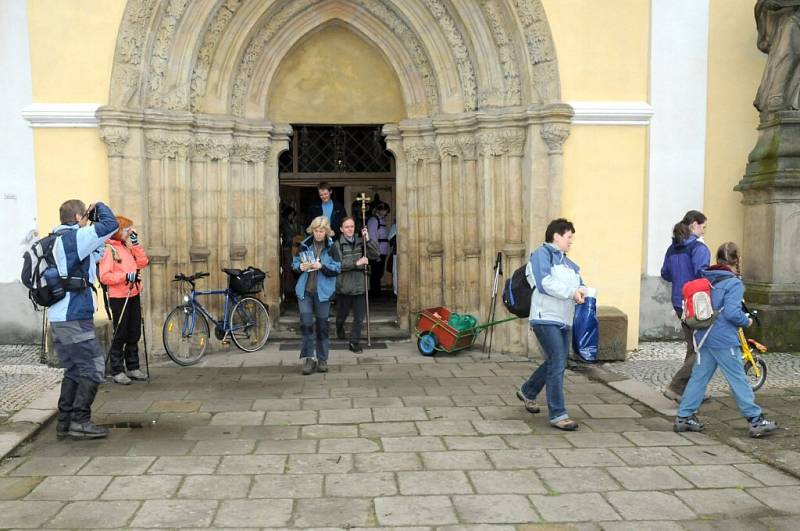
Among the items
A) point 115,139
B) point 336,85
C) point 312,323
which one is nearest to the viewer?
point 312,323

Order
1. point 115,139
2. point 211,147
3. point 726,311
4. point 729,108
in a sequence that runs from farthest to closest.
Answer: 1. point 729,108
2. point 211,147
3. point 115,139
4. point 726,311

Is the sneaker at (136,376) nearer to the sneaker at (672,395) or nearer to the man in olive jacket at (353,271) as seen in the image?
the man in olive jacket at (353,271)

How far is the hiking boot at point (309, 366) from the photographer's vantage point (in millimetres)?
8383

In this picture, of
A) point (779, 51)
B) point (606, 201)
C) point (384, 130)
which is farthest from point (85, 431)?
point (779, 51)

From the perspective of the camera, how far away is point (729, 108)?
1007 centimetres

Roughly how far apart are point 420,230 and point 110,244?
13.5ft

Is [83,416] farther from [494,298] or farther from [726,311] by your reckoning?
[494,298]

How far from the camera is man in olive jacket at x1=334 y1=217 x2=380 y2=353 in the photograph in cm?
935

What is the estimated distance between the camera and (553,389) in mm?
6270

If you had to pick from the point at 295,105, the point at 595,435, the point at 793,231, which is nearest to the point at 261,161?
the point at 295,105

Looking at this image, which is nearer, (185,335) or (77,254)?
(77,254)

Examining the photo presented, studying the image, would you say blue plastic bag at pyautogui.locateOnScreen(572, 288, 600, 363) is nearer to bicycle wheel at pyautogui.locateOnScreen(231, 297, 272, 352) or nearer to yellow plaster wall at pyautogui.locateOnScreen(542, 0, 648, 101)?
yellow plaster wall at pyautogui.locateOnScreen(542, 0, 648, 101)

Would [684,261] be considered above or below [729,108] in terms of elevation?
below

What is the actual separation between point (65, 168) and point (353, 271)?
3549 millimetres
